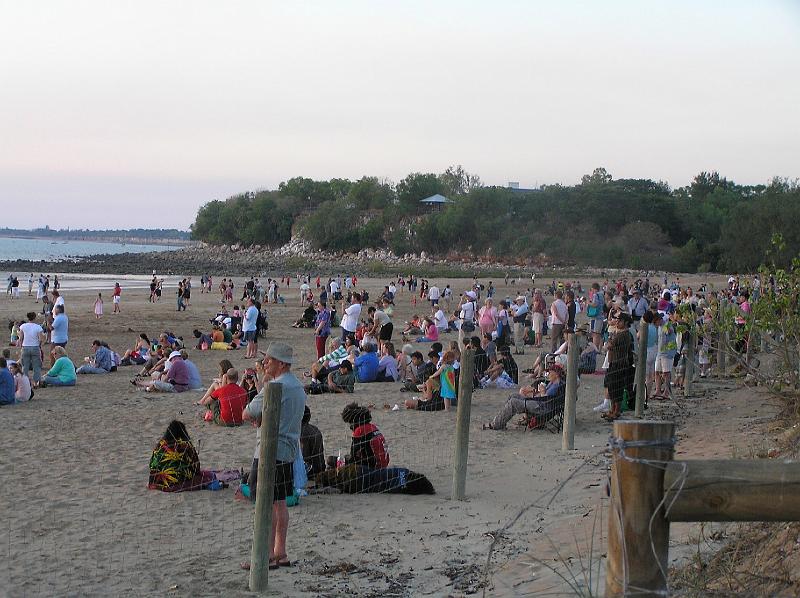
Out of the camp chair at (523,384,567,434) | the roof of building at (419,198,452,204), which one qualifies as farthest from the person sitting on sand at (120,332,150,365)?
the roof of building at (419,198,452,204)

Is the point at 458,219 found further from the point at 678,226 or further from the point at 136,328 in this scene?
the point at 136,328

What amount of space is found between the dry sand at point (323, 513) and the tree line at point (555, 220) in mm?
46767

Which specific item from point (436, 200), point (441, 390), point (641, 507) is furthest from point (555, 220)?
point (641, 507)

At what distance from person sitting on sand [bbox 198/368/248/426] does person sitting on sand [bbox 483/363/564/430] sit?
3350mm

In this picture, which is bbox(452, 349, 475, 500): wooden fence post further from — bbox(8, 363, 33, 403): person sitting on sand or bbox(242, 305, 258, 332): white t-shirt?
bbox(242, 305, 258, 332): white t-shirt

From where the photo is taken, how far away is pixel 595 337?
19.2 metres

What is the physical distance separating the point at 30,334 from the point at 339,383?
6.13m

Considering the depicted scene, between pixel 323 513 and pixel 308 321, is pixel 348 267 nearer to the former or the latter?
pixel 308 321

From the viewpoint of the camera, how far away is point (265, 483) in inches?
229

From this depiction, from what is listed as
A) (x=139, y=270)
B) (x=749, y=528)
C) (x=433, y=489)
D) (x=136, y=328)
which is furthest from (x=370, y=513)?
(x=139, y=270)

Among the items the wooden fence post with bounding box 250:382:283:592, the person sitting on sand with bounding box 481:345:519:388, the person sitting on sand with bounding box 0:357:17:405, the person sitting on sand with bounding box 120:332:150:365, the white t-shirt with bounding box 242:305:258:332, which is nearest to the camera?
the wooden fence post with bounding box 250:382:283:592

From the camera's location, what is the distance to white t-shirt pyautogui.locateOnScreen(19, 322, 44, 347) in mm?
16484

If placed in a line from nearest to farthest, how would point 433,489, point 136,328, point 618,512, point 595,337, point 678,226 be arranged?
point 618,512, point 433,489, point 595,337, point 136,328, point 678,226

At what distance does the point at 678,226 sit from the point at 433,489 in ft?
273
